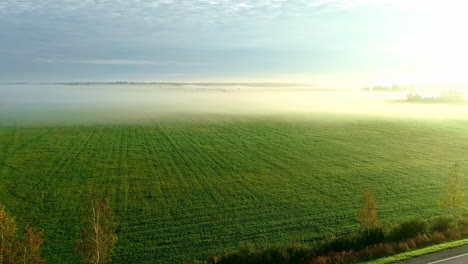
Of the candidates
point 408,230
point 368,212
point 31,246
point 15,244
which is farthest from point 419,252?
point 15,244

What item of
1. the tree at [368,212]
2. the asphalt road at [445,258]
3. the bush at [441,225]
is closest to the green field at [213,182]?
the tree at [368,212]

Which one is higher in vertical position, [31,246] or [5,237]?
[5,237]

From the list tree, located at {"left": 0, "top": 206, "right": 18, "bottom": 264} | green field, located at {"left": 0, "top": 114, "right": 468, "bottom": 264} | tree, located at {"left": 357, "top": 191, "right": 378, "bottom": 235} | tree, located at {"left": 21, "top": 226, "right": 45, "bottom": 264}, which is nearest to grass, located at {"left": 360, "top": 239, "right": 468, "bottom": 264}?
tree, located at {"left": 357, "top": 191, "right": 378, "bottom": 235}

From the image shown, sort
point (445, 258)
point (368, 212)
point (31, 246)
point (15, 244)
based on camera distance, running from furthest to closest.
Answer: point (368, 212) → point (445, 258) → point (15, 244) → point (31, 246)

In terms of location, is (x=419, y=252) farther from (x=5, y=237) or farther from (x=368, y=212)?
(x=5, y=237)

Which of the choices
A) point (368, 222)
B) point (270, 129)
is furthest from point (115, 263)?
point (270, 129)

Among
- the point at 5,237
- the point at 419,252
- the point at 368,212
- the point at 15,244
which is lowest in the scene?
the point at 419,252

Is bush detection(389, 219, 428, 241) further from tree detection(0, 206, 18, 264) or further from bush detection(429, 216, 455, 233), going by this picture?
tree detection(0, 206, 18, 264)
